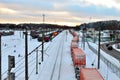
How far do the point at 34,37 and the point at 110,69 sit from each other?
286ft

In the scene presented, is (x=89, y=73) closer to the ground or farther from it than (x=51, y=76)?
farther from it

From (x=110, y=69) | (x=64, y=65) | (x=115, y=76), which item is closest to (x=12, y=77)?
(x=115, y=76)

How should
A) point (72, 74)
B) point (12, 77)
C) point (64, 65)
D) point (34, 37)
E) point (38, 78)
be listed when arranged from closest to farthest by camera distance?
point (12, 77)
point (38, 78)
point (72, 74)
point (64, 65)
point (34, 37)

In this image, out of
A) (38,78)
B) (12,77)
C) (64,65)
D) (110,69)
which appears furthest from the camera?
(64,65)

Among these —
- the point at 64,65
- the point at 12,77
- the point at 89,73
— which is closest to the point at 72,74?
the point at 64,65

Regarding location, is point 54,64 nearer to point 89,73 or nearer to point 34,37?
point 89,73

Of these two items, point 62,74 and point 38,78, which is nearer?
point 38,78

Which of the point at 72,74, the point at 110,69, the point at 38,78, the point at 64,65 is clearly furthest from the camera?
the point at 64,65

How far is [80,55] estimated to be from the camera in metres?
38.7

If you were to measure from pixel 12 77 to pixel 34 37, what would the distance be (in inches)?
4217

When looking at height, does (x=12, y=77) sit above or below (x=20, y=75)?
above

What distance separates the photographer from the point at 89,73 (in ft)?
80.2

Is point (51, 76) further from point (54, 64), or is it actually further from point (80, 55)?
point (54, 64)

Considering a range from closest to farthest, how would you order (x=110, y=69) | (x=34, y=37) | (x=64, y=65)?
(x=110, y=69)
(x=64, y=65)
(x=34, y=37)
